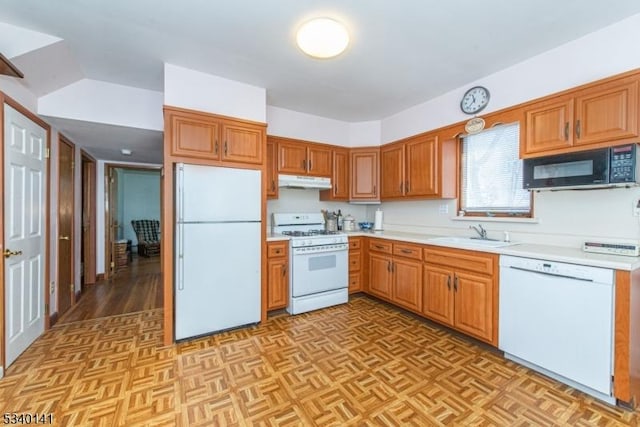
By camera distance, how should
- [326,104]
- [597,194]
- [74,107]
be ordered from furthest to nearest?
[326,104], [74,107], [597,194]

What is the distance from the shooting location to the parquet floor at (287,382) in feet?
5.40

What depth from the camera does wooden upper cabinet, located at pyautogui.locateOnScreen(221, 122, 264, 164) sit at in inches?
109

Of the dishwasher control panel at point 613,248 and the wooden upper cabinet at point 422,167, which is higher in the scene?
the wooden upper cabinet at point 422,167

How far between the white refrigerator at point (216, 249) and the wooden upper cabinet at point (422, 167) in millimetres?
1883

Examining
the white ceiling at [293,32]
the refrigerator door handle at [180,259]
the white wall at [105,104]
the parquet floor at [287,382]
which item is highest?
the white ceiling at [293,32]

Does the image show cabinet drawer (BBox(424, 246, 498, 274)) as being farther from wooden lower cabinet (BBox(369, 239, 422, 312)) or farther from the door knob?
the door knob

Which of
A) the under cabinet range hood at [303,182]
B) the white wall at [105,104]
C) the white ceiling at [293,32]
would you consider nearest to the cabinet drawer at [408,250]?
the under cabinet range hood at [303,182]

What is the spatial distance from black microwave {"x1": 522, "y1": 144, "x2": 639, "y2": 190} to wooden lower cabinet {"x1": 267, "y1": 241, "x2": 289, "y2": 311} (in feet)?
7.93

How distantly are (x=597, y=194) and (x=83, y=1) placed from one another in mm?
3881

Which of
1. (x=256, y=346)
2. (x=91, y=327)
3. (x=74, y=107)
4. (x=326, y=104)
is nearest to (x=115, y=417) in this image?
(x=256, y=346)

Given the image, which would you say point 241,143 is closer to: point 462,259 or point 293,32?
point 293,32

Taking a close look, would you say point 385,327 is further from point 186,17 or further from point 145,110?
point 145,110

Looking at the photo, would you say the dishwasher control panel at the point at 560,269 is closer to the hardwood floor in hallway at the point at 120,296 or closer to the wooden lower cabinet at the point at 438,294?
the wooden lower cabinet at the point at 438,294

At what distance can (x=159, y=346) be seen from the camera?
97.8 inches
